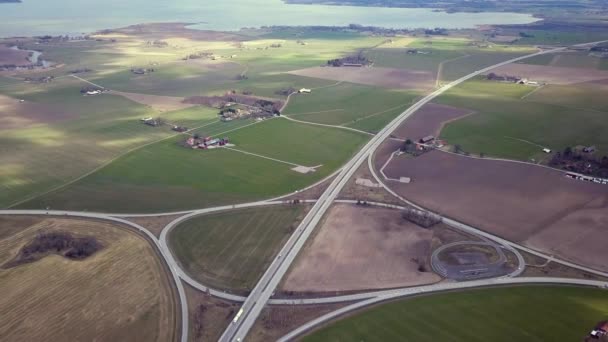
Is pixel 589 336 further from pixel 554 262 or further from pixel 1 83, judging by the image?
pixel 1 83

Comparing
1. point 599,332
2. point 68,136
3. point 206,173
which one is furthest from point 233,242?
point 68,136

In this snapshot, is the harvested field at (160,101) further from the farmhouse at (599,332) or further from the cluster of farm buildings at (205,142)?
the farmhouse at (599,332)

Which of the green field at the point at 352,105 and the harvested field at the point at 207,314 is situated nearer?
the harvested field at the point at 207,314

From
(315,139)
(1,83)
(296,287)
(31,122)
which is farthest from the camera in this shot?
(1,83)

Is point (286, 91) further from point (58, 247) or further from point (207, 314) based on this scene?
point (207, 314)

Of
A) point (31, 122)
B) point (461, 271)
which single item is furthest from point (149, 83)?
point (461, 271)

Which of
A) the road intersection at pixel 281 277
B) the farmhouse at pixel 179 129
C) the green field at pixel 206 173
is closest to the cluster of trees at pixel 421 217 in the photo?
the road intersection at pixel 281 277
